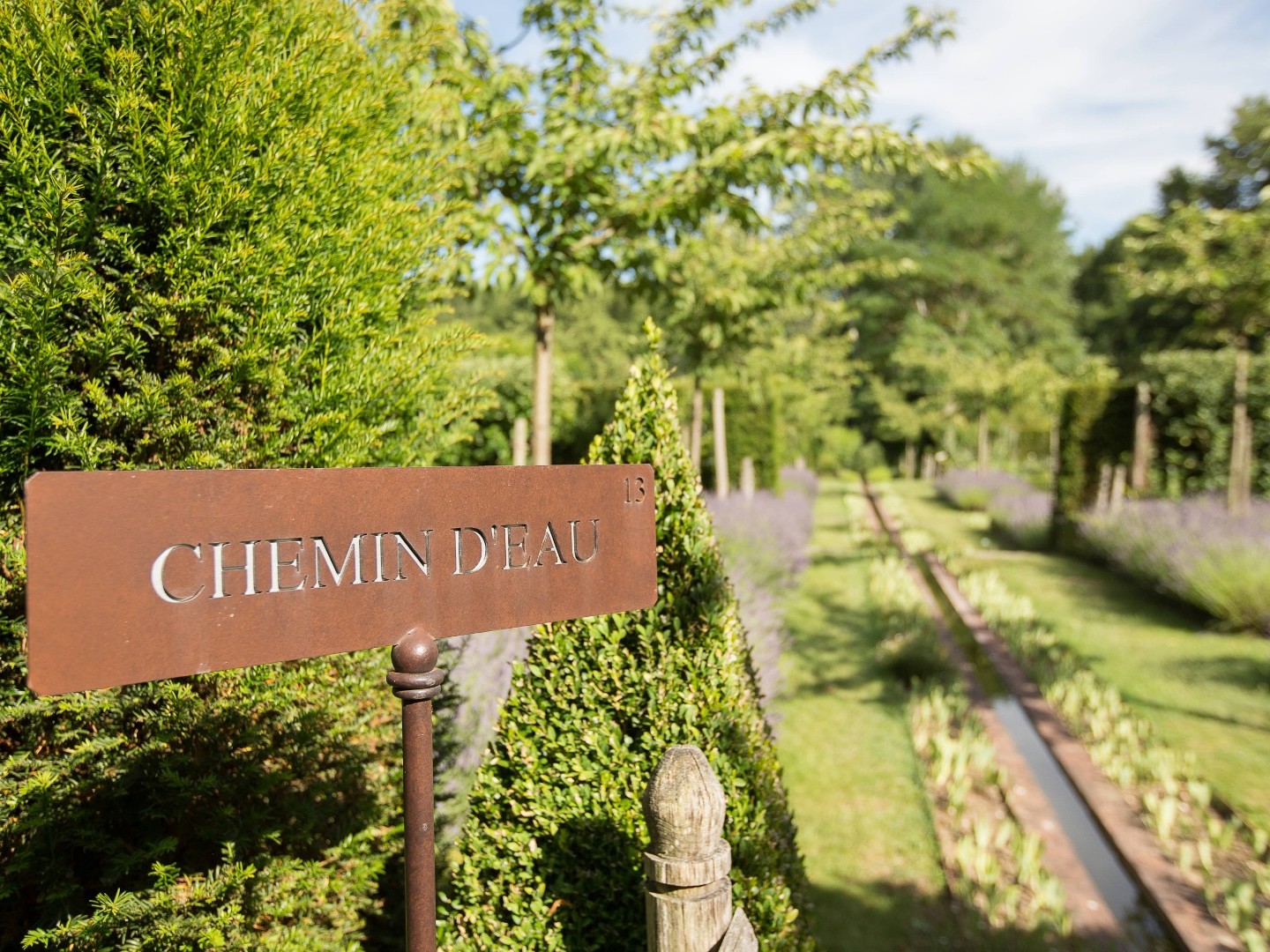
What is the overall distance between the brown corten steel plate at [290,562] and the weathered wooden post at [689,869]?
1.23 feet

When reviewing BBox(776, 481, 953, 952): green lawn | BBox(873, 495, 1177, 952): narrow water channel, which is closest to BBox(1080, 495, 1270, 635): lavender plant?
BBox(873, 495, 1177, 952): narrow water channel

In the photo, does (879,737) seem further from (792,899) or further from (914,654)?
(792,899)

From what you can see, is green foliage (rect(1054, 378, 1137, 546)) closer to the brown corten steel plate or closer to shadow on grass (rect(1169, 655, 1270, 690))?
shadow on grass (rect(1169, 655, 1270, 690))

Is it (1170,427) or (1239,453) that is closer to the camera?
(1239,453)

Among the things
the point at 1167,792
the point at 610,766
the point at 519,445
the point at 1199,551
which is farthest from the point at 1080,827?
the point at 1199,551

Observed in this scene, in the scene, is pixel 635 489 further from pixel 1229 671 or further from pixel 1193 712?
pixel 1229 671

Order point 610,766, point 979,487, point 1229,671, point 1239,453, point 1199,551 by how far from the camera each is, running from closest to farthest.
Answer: point 610,766 < point 1229,671 < point 1199,551 < point 1239,453 < point 979,487

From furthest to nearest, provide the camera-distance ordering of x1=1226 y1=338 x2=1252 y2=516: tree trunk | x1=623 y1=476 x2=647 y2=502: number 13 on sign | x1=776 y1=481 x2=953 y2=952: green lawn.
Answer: x1=1226 y1=338 x2=1252 y2=516: tree trunk < x1=776 y1=481 x2=953 y2=952: green lawn < x1=623 y1=476 x2=647 y2=502: number 13 on sign

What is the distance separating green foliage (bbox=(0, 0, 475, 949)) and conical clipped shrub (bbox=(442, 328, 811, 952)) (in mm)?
576

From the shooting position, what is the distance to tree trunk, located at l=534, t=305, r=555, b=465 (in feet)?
14.0

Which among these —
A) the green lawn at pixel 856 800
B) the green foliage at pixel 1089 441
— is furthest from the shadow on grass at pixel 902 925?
the green foliage at pixel 1089 441

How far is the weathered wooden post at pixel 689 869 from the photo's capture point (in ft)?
4.84

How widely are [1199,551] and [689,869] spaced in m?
9.42

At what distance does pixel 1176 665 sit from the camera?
6.97 metres
